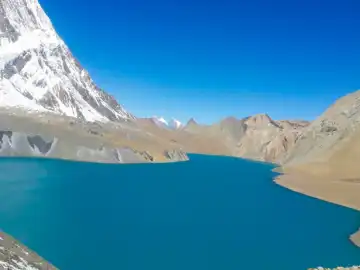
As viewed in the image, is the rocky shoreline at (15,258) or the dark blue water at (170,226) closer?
the rocky shoreline at (15,258)

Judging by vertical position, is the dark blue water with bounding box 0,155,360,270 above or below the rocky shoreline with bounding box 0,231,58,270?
below

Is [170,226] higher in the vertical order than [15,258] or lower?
lower

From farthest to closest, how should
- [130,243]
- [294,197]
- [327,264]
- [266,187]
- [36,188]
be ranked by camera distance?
[266,187]
[294,197]
[36,188]
[130,243]
[327,264]

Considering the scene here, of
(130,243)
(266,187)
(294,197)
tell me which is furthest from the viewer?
(266,187)

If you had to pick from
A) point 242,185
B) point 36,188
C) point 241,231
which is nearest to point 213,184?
point 242,185

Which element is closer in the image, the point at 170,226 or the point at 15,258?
the point at 15,258

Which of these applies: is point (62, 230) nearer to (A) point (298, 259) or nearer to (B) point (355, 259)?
(A) point (298, 259)

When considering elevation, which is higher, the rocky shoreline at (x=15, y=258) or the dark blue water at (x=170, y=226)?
the rocky shoreline at (x=15, y=258)

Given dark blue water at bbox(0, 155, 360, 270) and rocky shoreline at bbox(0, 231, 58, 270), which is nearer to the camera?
rocky shoreline at bbox(0, 231, 58, 270)
